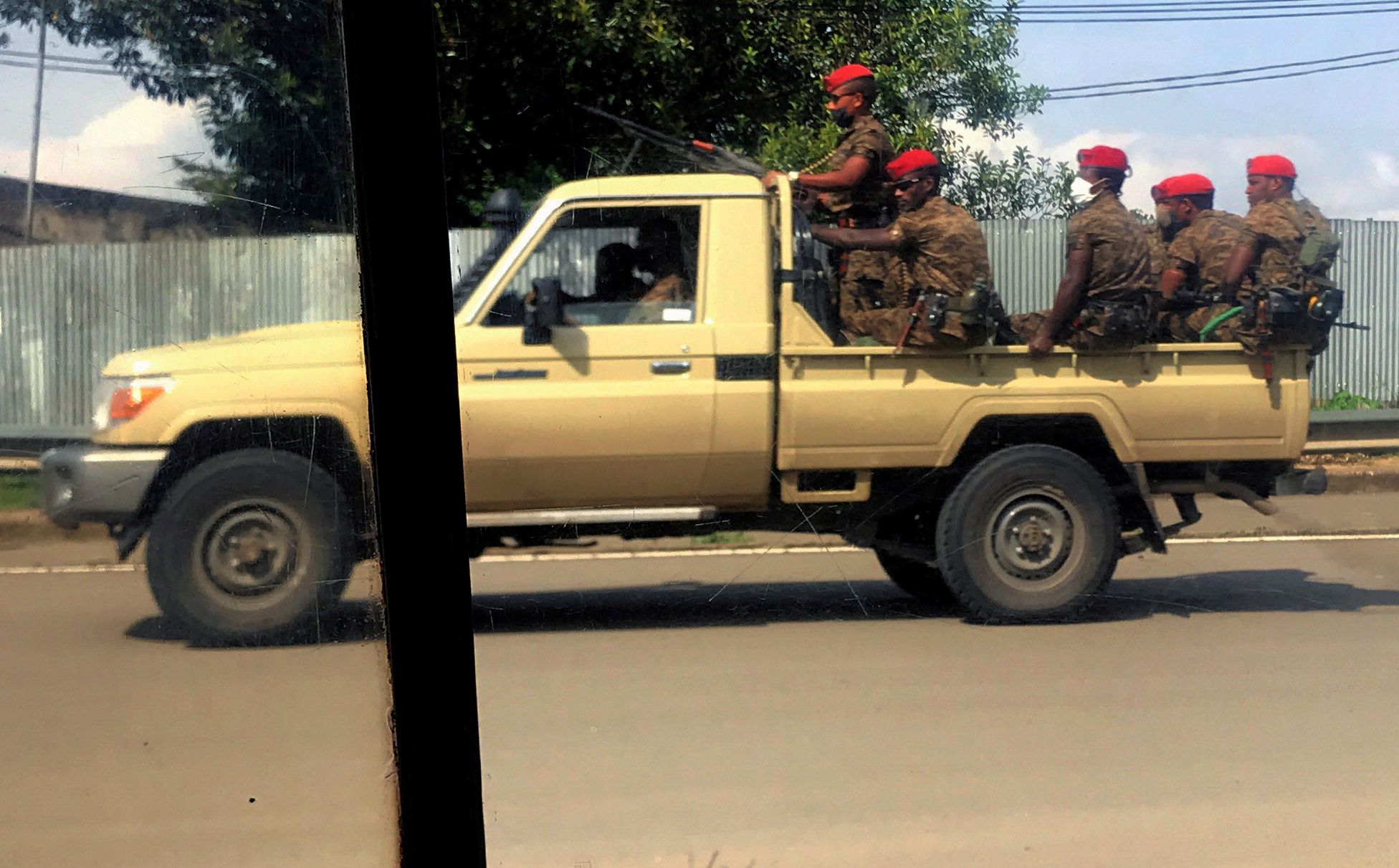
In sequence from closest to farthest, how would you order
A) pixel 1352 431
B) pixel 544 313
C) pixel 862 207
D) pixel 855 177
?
pixel 855 177 < pixel 862 207 < pixel 544 313 < pixel 1352 431

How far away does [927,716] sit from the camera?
362cm

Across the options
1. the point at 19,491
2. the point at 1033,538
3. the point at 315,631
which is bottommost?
the point at 1033,538

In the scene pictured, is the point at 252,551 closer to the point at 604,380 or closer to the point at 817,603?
the point at 817,603

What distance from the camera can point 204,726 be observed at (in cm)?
151

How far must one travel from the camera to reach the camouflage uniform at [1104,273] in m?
3.11

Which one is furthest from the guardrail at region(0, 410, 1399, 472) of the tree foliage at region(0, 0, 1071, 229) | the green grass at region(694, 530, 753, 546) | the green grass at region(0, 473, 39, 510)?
the green grass at region(0, 473, 39, 510)

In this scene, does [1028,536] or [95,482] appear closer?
[95,482]

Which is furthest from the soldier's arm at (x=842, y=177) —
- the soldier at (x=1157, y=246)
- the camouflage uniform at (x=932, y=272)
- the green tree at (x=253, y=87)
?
the green tree at (x=253, y=87)

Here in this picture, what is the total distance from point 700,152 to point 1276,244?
155 cm

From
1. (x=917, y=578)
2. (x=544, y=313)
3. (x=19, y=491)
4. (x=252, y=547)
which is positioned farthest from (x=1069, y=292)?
(x=19, y=491)

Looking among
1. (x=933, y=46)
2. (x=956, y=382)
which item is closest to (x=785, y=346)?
(x=956, y=382)

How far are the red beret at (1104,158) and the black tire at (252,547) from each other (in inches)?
80.3

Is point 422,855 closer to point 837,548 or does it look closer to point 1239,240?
point 837,548

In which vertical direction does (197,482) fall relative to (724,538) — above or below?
above
